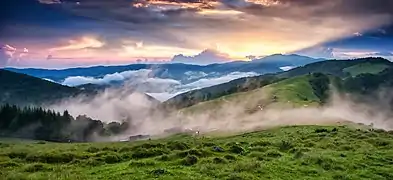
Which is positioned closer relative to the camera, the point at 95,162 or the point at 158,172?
the point at 158,172

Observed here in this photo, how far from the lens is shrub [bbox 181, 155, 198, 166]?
3653 cm

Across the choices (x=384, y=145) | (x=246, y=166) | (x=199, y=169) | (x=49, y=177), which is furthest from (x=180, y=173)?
(x=384, y=145)

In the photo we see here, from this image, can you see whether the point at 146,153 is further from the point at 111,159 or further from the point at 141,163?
the point at 141,163

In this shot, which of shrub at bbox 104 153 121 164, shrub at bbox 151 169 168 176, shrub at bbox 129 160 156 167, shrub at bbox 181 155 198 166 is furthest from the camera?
shrub at bbox 104 153 121 164

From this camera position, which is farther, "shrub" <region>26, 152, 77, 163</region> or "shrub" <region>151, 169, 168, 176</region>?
"shrub" <region>26, 152, 77, 163</region>

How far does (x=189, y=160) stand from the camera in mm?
36906

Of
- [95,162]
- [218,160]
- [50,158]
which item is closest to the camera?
[95,162]

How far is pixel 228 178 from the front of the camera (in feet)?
101

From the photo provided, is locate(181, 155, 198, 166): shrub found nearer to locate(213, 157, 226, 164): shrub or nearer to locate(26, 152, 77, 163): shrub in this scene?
locate(213, 157, 226, 164): shrub

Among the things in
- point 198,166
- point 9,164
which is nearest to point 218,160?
point 198,166

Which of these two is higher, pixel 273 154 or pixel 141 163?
pixel 141 163

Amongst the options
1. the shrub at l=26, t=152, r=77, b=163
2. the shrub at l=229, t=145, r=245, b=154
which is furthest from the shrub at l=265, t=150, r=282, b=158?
the shrub at l=26, t=152, r=77, b=163

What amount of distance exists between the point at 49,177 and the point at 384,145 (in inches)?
1887

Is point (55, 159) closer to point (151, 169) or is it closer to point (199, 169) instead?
point (151, 169)
